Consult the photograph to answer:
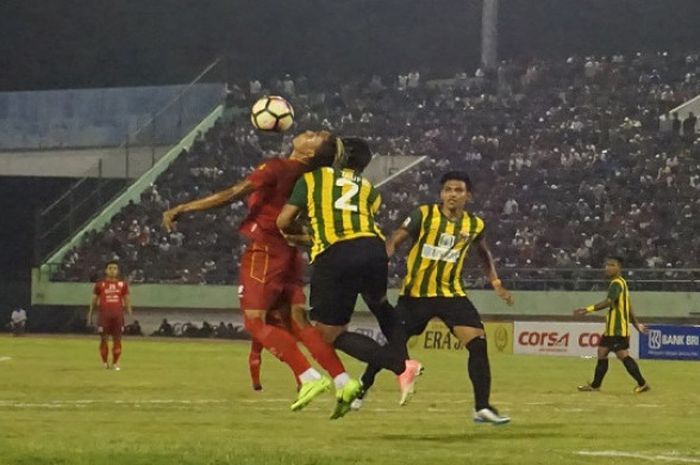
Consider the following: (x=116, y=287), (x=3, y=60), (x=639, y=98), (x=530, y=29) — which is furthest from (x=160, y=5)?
(x=116, y=287)

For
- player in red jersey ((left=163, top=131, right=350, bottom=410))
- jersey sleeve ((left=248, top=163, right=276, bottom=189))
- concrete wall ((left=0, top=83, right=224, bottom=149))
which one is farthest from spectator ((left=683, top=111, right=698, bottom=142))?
jersey sleeve ((left=248, top=163, right=276, bottom=189))

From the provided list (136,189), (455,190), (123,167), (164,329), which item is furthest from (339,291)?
(123,167)

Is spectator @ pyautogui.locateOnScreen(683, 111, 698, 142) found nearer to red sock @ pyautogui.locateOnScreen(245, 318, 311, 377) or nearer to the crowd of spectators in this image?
the crowd of spectators

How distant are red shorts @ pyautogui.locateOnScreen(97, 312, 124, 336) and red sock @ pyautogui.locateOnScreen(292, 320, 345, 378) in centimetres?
1675

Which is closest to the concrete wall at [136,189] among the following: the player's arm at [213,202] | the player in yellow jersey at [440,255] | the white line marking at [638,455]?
the player in yellow jersey at [440,255]

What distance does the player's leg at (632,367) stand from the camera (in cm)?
2162

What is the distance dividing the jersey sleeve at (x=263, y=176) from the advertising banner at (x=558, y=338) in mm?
27725

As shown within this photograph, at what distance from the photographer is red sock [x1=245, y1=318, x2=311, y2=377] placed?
11.7m

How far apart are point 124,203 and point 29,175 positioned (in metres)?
4.16

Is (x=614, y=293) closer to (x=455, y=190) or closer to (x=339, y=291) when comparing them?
(x=455, y=190)

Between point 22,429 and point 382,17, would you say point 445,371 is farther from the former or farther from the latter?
point 382,17

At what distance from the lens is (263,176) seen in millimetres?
12211

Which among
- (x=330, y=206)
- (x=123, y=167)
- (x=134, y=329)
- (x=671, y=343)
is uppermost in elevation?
(x=123, y=167)

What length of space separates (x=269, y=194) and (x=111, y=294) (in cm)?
1690
